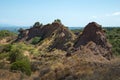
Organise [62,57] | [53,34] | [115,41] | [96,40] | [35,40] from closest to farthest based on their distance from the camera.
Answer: [62,57]
[96,40]
[53,34]
[115,41]
[35,40]

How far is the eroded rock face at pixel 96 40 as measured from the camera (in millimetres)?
35122

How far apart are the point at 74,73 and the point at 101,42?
2212 cm

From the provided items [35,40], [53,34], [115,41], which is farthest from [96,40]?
[35,40]

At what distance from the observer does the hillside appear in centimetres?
1730

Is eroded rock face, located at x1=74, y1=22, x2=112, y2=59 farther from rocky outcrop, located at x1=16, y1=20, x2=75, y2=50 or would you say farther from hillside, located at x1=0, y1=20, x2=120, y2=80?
rocky outcrop, located at x1=16, y1=20, x2=75, y2=50

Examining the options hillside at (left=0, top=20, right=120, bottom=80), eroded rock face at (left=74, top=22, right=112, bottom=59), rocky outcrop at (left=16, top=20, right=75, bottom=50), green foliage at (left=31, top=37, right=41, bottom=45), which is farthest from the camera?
green foliage at (left=31, top=37, right=41, bottom=45)

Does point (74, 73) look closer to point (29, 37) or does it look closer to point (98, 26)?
point (98, 26)

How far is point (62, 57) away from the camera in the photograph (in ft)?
117

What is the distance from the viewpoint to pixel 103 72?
1530 centimetres

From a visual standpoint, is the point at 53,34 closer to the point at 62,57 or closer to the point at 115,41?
the point at 115,41

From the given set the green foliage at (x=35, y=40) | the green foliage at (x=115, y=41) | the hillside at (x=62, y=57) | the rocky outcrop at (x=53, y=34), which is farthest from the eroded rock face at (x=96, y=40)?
the green foliage at (x=35, y=40)

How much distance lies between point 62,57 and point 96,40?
20.5 feet

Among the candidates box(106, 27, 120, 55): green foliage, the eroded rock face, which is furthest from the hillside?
box(106, 27, 120, 55): green foliage

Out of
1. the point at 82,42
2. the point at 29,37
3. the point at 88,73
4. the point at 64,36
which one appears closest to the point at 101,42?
the point at 82,42
